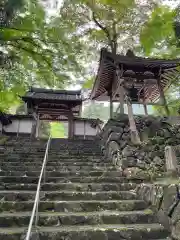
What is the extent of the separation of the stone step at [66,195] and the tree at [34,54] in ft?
25.6

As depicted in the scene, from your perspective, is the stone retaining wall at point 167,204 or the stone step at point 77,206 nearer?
the stone retaining wall at point 167,204

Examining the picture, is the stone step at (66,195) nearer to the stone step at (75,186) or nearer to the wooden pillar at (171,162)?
the stone step at (75,186)

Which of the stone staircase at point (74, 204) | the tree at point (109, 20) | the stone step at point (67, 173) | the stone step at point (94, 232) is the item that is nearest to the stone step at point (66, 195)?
the stone staircase at point (74, 204)

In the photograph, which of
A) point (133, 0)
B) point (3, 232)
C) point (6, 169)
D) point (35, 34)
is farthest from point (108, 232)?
point (133, 0)

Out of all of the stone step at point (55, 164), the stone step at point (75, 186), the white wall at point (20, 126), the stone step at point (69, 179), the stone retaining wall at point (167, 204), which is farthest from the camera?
the white wall at point (20, 126)

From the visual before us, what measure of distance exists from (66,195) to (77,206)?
1.87 feet

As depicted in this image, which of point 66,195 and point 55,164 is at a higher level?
point 55,164

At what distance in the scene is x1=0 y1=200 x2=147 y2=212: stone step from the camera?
15.4ft

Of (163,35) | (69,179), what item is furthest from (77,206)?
(163,35)

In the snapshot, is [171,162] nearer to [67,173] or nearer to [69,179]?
[69,179]

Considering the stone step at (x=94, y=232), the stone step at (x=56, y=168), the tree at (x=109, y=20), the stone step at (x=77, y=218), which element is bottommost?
the stone step at (x=94, y=232)

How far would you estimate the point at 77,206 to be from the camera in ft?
15.8

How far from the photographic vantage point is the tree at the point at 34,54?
435 inches

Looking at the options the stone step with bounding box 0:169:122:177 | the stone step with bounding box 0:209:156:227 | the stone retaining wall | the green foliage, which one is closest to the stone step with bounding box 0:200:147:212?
the stone step with bounding box 0:209:156:227
